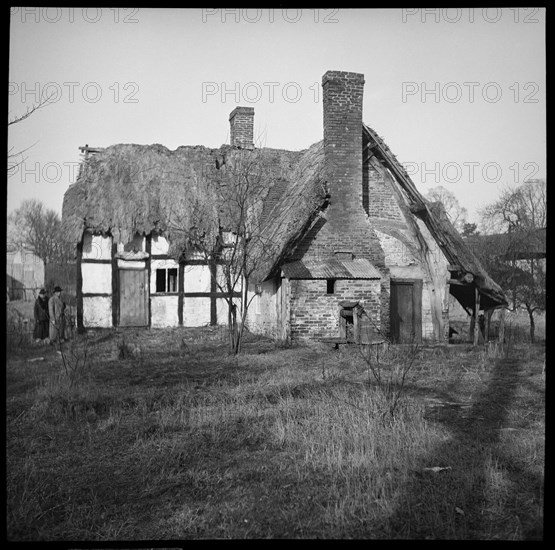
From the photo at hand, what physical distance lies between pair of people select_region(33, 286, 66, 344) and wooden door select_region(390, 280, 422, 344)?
830 centimetres

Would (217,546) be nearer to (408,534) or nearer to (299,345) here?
(408,534)

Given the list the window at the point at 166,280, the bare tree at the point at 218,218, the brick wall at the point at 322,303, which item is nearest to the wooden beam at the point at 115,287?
the window at the point at 166,280

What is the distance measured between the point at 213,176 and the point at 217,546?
1644cm

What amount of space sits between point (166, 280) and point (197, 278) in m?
0.99

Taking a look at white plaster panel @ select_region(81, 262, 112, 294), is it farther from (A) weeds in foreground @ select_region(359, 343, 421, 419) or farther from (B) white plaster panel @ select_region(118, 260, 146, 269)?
(A) weeds in foreground @ select_region(359, 343, 421, 419)

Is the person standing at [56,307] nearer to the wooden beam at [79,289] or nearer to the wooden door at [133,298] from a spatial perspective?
the wooden beam at [79,289]

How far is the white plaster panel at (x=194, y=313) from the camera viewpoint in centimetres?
1869

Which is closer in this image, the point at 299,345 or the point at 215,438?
the point at 215,438

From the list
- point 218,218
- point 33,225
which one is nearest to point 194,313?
point 218,218

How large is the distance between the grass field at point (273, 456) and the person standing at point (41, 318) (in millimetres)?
4936

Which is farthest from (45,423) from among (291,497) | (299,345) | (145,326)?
(145,326)

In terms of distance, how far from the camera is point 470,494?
494cm

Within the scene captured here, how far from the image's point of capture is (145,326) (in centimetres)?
1847
